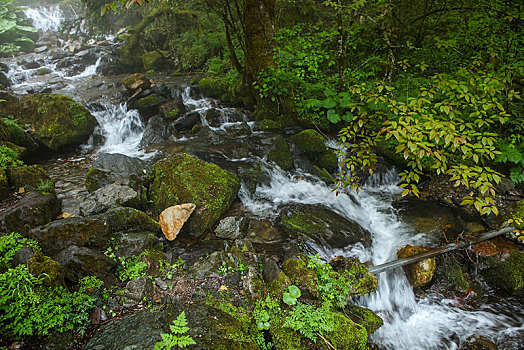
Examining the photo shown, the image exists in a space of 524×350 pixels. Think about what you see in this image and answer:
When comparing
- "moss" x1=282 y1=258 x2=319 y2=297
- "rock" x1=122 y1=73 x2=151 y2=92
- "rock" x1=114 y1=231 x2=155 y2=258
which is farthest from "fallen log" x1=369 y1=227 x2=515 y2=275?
"rock" x1=122 y1=73 x2=151 y2=92

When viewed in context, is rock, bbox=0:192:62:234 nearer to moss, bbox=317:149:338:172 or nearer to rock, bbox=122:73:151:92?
moss, bbox=317:149:338:172

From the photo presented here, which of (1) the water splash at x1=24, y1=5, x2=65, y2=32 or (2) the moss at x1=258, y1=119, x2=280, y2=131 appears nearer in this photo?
(2) the moss at x1=258, y1=119, x2=280, y2=131

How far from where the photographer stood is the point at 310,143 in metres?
7.27

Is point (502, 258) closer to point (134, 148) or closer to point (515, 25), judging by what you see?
point (515, 25)

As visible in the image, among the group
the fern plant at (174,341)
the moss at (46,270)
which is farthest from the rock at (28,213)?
the fern plant at (174,341)

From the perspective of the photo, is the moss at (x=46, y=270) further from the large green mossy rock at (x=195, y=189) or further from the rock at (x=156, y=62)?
the rock at (x=156, y=62)

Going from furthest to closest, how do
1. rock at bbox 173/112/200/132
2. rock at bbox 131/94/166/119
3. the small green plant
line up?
1. rock at bbox 131/94/166/119
2. rock at bbox 173/112/200/132
3. the small green plant

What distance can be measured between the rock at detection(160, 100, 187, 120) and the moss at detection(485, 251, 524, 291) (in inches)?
379

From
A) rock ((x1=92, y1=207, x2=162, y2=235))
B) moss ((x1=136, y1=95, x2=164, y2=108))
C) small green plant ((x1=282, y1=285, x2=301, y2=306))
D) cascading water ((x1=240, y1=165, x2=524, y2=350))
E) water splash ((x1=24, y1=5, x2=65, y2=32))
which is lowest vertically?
cascading water ((x1=240, y1=165, x2=524, y2=350))

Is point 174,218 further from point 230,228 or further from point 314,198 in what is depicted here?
point 314,198

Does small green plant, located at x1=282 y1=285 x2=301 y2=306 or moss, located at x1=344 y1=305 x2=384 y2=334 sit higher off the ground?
small green plant, located at x1=282 y1=285 x2=301 y2=306

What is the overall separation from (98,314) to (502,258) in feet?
19.4

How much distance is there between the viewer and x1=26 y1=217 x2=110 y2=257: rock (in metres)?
3.41

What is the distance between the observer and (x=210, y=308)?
2.80 metres
